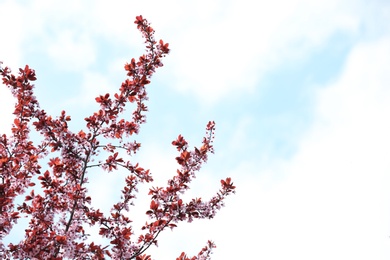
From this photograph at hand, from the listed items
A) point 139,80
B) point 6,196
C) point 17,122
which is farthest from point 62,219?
point 139,80

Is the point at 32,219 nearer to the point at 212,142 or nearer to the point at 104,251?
the point at 104,251

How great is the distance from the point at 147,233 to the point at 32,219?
220cm

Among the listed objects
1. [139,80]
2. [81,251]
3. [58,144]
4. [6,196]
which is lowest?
[81,251]

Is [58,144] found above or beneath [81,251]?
above

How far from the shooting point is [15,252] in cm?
611

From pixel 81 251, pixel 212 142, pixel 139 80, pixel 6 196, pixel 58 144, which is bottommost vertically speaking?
pixel 81 251

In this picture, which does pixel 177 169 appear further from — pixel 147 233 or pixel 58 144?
pixel 58 144

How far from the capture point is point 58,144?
6.99 m

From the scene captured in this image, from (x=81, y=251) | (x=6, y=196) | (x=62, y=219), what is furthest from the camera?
(x=62, y=219)

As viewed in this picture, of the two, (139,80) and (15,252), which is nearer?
(15,252)

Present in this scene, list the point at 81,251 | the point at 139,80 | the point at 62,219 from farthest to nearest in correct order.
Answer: the point at 139,80 < the point at 62,219 < the point at 81,251

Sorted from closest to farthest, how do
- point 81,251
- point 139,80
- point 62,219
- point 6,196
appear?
1. point 6,196
2. point 81,251
3. point 62,219
4. point 139,80

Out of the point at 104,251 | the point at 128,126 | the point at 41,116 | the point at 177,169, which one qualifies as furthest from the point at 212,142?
the point at 41,116

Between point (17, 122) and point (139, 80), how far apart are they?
237 centimetres
